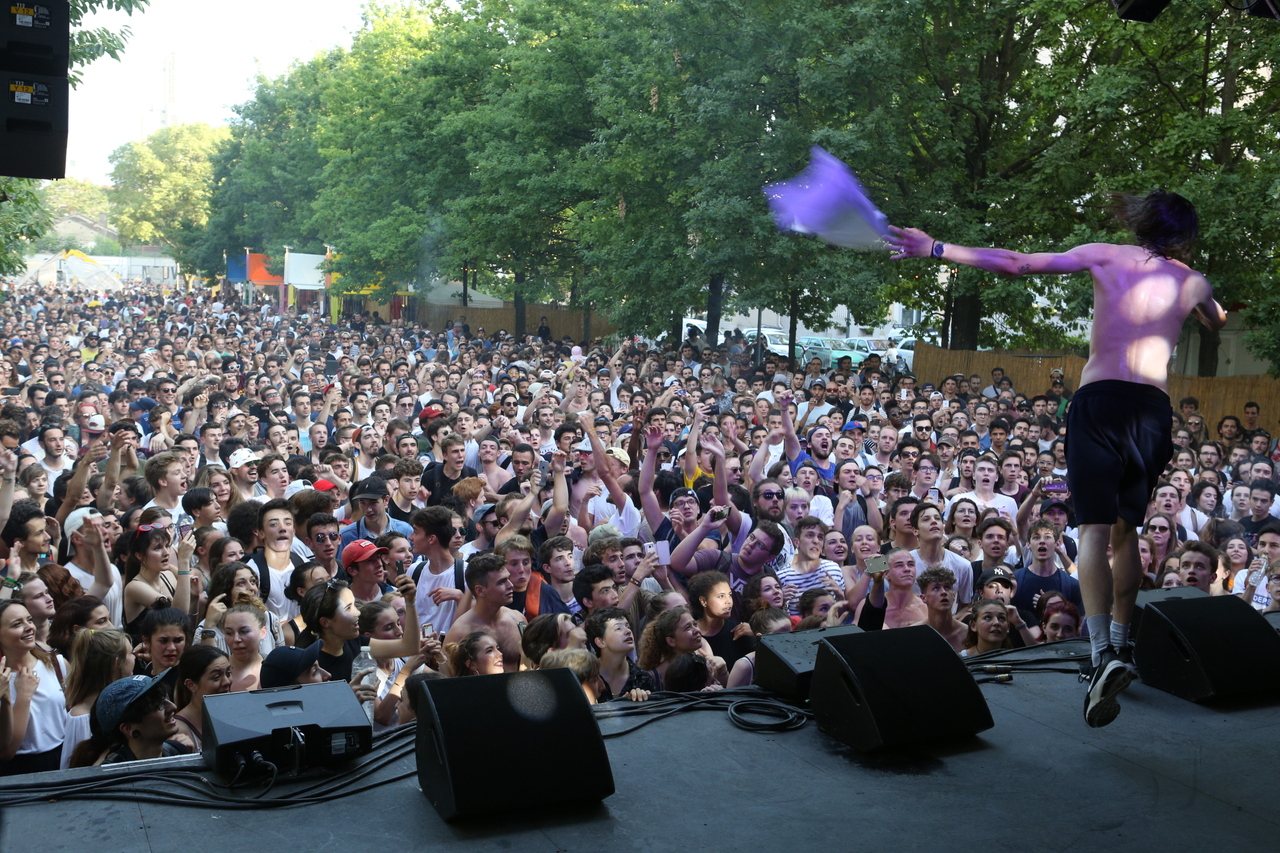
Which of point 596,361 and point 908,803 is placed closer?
point 908,803

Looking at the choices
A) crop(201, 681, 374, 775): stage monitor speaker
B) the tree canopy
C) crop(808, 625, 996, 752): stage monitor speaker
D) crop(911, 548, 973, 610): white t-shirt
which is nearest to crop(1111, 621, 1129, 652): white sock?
crop(808, 625, 996, 752): stage monitor speaker

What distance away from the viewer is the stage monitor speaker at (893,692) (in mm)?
3537

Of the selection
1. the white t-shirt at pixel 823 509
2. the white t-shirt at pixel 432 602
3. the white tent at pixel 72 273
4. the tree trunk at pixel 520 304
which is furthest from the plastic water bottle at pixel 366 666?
the white tent at pixel 72 273

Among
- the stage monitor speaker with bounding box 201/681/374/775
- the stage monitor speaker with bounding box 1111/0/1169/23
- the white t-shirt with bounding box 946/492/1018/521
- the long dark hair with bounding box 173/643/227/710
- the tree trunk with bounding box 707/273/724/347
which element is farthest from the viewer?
the tree trunk with bounding box 707/273/724/347

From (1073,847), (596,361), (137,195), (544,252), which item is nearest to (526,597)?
(1073,847)

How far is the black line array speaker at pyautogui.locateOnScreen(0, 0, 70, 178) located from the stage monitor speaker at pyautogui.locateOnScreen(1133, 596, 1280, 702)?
5068 mm

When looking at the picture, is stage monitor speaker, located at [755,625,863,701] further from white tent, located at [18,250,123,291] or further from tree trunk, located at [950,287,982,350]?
white tent, located at [18,250,123,291]

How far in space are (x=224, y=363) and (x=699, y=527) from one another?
13.5 m

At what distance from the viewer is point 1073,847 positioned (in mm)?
2908

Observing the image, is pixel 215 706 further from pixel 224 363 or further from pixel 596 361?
pixel 596 361

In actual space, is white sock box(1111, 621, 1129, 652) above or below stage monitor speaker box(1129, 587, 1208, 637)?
above

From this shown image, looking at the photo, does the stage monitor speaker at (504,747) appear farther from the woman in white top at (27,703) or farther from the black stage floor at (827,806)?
the woman in white top at (27,703)

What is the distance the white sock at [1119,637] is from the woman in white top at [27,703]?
3.76 metres

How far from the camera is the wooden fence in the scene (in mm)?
16297
